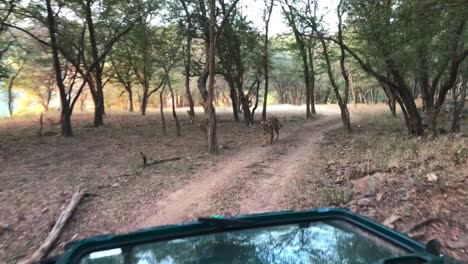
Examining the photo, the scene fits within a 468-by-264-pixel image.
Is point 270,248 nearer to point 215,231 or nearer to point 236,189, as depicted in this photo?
point 215,231

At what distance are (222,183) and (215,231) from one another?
297 inches

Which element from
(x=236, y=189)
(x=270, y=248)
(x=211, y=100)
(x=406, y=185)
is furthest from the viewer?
(x=211, y=100)

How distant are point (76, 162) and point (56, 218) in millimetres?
4928

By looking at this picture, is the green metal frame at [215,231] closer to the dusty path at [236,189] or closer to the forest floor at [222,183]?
the forest floor at [222,183]

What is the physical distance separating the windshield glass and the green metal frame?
33mm

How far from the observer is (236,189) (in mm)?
9391

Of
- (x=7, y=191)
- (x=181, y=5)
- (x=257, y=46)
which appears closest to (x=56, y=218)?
(x=7, y=191)

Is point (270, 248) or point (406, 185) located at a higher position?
point (270, 248)

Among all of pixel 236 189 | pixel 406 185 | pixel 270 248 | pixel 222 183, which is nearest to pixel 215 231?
pixel 270 248

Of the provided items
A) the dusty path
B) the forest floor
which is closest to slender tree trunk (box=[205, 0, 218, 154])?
the forest floor

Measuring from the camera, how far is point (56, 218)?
7809 mm

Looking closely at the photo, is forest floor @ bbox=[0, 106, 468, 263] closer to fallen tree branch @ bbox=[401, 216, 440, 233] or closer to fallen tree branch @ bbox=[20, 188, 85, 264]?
fallen tree branch @ bbox=[401, 216, 440, 233]

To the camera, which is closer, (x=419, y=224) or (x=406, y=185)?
(x=419, y=224)

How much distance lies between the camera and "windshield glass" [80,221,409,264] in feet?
7.01
